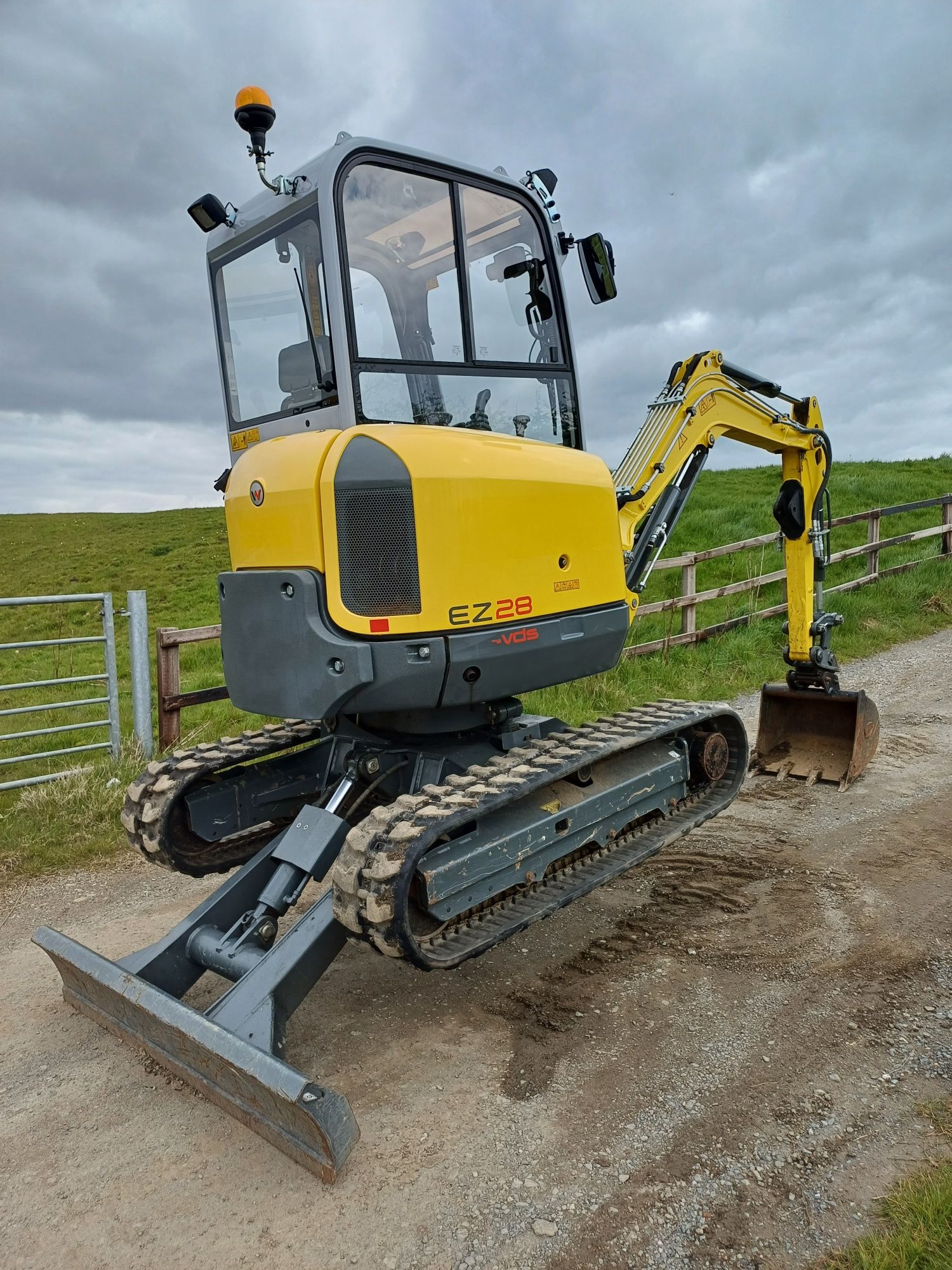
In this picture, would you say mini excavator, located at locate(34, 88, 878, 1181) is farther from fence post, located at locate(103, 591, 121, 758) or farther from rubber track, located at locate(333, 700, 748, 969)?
fence post, located at locate(103, 591, 121, 758)

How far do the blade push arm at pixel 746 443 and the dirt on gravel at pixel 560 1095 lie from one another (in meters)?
1.96

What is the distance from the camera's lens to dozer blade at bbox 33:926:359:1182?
287cm

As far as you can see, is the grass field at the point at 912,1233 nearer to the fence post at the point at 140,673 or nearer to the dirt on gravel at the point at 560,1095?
the dirt on gravel at the point at 560,1095

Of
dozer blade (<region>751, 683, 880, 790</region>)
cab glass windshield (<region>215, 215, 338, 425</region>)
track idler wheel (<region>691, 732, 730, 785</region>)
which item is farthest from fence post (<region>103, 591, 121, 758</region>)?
dozer blade (<region>751, 683, 880, 790</region>)

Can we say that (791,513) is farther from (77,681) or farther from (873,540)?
(873,540)

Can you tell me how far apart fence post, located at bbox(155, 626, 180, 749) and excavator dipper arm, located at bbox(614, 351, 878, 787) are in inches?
148

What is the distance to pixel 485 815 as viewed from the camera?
3867mm

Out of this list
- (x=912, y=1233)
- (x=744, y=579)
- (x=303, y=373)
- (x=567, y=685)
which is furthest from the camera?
(x=744, y=579)

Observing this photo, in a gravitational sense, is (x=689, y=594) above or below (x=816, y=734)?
above

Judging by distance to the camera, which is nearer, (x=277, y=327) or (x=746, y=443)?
(x=277, y=327)

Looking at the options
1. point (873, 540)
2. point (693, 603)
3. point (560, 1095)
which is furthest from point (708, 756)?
point (873, 540)

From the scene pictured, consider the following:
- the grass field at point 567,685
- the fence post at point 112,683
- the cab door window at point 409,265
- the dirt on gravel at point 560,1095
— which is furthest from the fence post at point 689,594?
the cab door window at point 409,265

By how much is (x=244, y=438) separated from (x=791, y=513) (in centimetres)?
416

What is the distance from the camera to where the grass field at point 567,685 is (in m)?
6.44
